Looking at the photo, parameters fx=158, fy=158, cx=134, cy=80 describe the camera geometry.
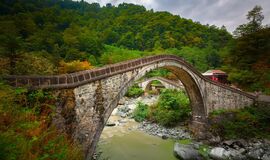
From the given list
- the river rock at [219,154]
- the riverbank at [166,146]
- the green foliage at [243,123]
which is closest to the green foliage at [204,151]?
the riverbank at [166,146]

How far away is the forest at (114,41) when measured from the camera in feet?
41.7

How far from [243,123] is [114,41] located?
4297 centimetres

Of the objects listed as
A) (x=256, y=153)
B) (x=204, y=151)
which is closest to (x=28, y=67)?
(x=204, y=151)

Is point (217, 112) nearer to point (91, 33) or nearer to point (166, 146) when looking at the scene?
point (166, 146)

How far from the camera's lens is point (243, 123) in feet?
35.4

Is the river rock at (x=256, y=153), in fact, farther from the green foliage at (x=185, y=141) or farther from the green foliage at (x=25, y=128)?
the green foliage at (x=25, y=128)

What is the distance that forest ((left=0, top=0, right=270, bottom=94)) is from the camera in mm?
12724

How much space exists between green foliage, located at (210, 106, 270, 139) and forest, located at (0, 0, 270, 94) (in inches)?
158

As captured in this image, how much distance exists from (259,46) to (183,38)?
28.2 metres

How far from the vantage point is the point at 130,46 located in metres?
46.9

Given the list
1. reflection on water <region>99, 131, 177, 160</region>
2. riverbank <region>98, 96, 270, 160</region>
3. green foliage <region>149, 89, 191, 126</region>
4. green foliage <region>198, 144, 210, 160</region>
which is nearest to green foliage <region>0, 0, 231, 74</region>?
reflection on water <region>99, 131, 177, 160</region>

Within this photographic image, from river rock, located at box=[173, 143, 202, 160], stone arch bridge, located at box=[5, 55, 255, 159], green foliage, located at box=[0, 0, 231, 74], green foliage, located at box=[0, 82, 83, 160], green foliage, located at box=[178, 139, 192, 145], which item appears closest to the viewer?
green foliage, located at box=[0, 82, 83, 160]

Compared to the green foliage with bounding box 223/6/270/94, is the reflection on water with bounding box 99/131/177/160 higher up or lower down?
lower down

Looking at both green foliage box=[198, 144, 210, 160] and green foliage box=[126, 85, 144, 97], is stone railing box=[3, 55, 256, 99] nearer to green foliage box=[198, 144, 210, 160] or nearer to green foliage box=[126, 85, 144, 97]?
green foliage box=[198, 144, 210, 160]
